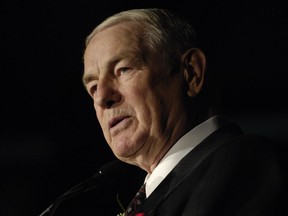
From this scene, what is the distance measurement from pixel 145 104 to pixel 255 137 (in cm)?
50

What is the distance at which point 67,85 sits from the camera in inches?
109

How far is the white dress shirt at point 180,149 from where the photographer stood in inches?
61.7

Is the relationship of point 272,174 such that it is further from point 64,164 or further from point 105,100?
point 64,164

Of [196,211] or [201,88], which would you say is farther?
[201,88]

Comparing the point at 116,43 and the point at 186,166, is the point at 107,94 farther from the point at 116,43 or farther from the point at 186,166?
the point at 186,166

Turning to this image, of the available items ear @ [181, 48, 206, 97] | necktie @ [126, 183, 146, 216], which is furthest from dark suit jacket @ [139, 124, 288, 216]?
Answer: ear @ [181, 48, 206, 97]

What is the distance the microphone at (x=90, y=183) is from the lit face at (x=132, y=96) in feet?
0.20

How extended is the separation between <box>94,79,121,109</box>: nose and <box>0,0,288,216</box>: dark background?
933 millimetres

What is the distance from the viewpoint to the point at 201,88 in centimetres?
175

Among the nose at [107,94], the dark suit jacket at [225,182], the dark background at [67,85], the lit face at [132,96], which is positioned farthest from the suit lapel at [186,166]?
the dark background at [67,85]

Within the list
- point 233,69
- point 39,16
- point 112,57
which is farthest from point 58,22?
point 112,57

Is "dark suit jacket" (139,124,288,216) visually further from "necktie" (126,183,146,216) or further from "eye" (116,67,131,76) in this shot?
"eye" (116,67,131,76)

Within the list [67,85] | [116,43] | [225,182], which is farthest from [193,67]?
[67,85]

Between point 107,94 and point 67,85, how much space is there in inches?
43.9
